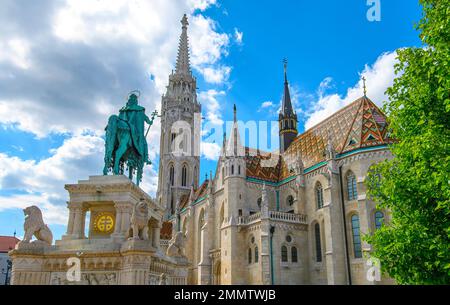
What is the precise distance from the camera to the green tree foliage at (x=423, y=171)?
9.76m

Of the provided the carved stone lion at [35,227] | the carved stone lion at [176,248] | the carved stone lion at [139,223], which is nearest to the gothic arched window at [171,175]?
the carved stone lion at [176,248]

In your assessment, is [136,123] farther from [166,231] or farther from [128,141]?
[166,231]

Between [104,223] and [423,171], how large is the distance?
32.9 feet

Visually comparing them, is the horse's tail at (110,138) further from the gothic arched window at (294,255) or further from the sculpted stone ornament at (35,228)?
the gothic arched window at (294,255)

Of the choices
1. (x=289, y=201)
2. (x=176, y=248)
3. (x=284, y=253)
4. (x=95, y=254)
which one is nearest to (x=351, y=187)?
(x=284, y=253)

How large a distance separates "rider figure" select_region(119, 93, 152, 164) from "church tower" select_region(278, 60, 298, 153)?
103 ft

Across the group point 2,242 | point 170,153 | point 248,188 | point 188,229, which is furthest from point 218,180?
point 2,242

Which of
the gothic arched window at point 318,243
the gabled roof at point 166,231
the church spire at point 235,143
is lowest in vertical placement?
the gothic arched window at point 318,243

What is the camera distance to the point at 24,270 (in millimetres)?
10984

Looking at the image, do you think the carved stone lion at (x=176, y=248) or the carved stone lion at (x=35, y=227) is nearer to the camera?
the carved stone lion at (x=35, y=227)

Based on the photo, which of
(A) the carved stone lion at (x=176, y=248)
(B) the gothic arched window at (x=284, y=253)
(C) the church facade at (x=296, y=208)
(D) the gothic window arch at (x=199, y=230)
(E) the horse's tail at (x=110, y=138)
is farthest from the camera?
(D) the gothic window arch at (x=199, y=230)

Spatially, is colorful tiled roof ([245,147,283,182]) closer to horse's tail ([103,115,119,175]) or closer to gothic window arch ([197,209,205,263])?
gothic window arch ([197,209,205,263])

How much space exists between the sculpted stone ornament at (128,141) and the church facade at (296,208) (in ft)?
57.0

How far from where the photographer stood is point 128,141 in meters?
14.6
